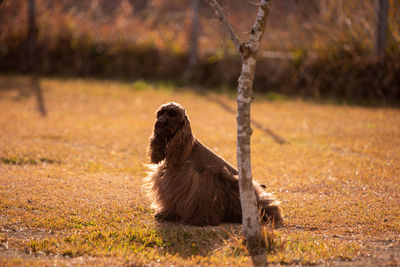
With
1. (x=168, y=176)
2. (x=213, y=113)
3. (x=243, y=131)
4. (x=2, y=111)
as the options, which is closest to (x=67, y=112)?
(x=2, y=111)

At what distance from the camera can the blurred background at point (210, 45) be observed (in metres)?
14.2

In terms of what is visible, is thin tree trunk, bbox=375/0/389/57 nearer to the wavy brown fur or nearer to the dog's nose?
the wavy brown fur

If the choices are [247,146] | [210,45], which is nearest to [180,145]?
[247,146]

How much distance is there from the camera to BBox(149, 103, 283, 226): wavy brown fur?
5.41 meters

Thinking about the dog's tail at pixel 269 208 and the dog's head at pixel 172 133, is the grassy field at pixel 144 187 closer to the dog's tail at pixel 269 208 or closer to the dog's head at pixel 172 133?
the dog's tail at pixel 269 208

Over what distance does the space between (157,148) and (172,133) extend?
271mm

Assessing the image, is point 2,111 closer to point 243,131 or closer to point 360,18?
point 243,131

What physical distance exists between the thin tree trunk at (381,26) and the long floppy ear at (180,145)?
10223 millimetres

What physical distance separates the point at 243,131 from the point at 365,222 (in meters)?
2.11

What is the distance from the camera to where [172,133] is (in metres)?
5.47

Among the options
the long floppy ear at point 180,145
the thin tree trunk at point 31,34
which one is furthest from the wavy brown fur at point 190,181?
the thin tree trunk at point 31,34

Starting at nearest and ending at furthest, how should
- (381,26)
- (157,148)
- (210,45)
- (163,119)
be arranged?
(163,119) → (157,148) → (381,26) → (210,45)

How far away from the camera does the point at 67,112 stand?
12.4 meters

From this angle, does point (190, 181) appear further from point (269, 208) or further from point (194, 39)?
point (194, 39)
